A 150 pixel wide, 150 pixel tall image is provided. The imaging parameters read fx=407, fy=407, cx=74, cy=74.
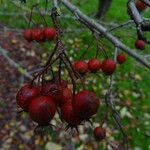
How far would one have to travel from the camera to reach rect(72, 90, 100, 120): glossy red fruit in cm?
114

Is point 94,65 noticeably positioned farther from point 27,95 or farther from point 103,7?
point 103,7

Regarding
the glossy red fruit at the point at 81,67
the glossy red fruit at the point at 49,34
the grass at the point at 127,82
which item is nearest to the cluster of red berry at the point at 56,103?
the glossy red fruit at the point at 81,67

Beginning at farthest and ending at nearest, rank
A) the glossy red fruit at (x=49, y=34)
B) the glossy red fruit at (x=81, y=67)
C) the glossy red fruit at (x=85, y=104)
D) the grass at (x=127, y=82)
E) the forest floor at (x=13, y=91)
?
the grass at (x=127, y=82), the forest floor at (x=13, y=91), the glossy red fruit at (x=49, y=34), the glossy red fruit at (x=81, y=67), the glossy red fruit at (x=85, y=104)

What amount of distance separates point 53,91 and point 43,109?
0.07 meters

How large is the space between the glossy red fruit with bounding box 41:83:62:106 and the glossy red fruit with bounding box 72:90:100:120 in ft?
0.19

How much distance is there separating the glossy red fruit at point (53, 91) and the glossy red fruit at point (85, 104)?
0.06m

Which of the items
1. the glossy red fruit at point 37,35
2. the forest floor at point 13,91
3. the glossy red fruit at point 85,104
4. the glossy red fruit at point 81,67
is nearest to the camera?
the glossy red fruit at point 85,104

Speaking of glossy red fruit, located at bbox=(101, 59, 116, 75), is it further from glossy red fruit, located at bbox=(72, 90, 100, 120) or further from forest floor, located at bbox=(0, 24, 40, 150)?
forest floor, located at bbox=(0, 24, 40, 150)

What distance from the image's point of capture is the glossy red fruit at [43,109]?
3.79ft

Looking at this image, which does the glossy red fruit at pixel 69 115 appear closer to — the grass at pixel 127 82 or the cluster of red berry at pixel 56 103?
the cluster of red berry at pixel 56 103

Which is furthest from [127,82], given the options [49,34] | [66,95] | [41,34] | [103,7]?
[66,95]

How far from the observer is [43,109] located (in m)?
1.16

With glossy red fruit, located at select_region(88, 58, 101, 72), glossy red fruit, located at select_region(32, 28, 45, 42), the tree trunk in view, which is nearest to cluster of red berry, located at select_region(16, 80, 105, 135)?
glossy red fruit, located at select_region(88, 58, 101, 72)

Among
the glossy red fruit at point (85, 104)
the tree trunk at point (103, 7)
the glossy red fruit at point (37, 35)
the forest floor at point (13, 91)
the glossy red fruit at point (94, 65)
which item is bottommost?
the forest floor at point (13, 91)
